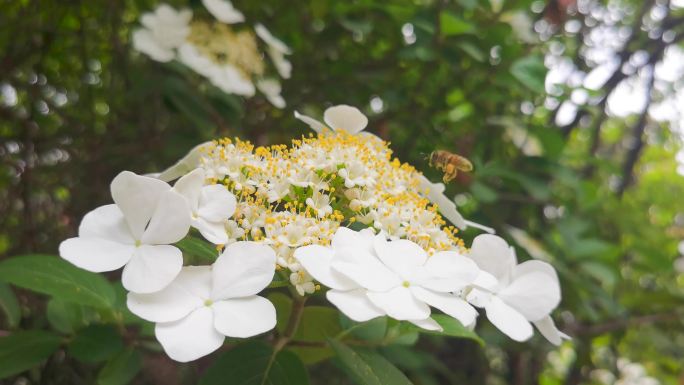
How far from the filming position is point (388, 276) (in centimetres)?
50

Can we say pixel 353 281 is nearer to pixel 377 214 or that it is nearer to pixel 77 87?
pixel 377 214

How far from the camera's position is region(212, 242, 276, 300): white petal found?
489 millimetres

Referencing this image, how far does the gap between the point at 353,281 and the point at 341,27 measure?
859 millimetres

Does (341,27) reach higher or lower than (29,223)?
higher

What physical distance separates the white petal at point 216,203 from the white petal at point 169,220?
0.13 ft

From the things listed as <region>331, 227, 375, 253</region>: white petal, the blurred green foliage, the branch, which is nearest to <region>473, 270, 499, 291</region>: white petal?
<region>331, 227, 375, 253</region>: white petal

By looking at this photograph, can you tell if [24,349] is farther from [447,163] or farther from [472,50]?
[472,50]

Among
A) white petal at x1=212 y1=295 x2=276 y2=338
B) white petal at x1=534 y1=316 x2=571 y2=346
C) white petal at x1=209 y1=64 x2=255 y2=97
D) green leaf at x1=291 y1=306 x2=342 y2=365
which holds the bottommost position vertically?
green leaf at x1=291 y1=306 x2=342 y2=365

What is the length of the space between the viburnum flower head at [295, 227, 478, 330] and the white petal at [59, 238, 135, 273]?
142 mm

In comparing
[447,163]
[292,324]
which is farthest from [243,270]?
[447,163]

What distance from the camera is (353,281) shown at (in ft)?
1.63

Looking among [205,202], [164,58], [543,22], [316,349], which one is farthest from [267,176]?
[543,22]

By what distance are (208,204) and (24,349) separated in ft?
1.00

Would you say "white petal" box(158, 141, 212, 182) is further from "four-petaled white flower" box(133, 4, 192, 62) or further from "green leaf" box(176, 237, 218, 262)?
"four-petaled white flower" box(133, 4, 192, 62)
